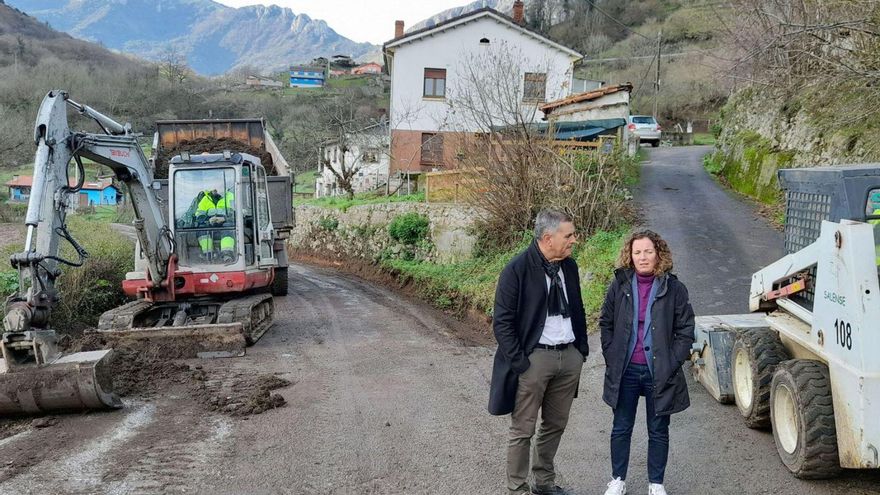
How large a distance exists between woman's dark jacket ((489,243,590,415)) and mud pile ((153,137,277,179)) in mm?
10649

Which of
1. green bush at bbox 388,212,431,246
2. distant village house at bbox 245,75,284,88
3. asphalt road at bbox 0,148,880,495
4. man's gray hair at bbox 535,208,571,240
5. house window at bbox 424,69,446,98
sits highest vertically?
distant village house at bbox 245,75,284,88

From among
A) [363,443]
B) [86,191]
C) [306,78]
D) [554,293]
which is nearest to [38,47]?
[306,78]

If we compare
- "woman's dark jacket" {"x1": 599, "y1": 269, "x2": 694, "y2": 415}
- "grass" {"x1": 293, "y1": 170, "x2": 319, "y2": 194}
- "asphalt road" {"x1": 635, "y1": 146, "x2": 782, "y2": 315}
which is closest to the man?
"woman's dark jacket" {"x1": 599, "y1": 269, "x2": 694, "y2": 415}

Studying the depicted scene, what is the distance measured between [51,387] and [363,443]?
3.09 metres

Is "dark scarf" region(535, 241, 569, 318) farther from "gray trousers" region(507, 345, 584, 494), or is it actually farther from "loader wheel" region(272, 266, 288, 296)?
"loader wheel" region(272, 266, 288, 296)

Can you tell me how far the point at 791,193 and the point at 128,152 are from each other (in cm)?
820

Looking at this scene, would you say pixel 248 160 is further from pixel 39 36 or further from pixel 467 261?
pixel 39 36

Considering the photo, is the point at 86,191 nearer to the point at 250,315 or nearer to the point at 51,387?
the point at 250,315

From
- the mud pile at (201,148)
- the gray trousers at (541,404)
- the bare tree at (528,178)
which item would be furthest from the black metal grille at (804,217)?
the mud pile at (201,148)

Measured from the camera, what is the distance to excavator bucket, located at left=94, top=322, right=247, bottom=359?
374 inches

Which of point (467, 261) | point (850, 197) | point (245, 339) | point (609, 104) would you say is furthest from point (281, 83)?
point (850, 197)

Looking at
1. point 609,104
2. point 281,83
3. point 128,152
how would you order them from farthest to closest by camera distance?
point 281,83 < point 609,104 < point 128,152

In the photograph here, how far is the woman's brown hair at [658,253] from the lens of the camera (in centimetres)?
457

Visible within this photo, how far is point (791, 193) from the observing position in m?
5.94
